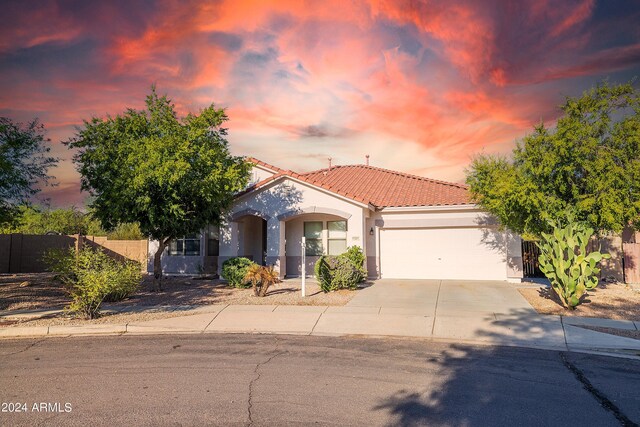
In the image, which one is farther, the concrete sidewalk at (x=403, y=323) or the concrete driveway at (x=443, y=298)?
the concrete driveway at (x=443, y=298)

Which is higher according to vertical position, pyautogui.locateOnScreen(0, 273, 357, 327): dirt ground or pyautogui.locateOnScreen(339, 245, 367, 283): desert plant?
pyautogui.locateOnScreen(339, 245, 367, 283): desert plant

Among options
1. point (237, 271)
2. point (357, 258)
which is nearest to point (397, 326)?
point (357, 258)

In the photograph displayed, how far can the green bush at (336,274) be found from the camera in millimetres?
14883

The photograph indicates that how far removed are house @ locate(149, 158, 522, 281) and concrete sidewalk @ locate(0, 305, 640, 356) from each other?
22.3ft

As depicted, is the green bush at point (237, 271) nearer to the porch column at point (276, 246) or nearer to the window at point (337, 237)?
the porch column at point (276, 246)

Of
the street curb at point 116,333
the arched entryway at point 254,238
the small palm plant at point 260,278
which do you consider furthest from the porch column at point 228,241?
the street curb at point 116,333

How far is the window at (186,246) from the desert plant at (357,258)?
28.3 feet

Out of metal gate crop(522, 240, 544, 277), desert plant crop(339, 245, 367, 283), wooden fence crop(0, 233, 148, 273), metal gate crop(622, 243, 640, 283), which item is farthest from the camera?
wooden fence crop(0, 233, 148, 273)

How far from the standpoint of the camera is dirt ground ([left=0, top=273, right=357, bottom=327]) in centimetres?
1121

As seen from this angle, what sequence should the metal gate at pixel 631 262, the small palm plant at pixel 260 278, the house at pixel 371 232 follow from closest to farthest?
1. the small palm plant at pixel 260 278
2. the metal gate at pixel 631 262
3. the house at pixel 371 232

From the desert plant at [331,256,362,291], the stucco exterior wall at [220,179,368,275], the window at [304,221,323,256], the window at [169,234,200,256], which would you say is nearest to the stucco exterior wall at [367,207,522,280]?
the stucco exterior wall at [220,179,368,275]

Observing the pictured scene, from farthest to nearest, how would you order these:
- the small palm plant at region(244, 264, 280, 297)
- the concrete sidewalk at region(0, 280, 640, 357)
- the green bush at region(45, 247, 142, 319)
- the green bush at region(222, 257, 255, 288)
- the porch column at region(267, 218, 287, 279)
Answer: the porch column at region(267, 218, 287, 279) < the green bush at region(222, 257, 255, 288) < the small palm plant at region(244, 264, 280, 297) < the green bush at region(45, 247, 142, 319) < the concrete sidewalk at region(0, 280, 640, 357)

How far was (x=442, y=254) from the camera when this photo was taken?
18.6 meters

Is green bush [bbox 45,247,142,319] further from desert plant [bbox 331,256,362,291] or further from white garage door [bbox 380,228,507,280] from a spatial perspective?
white garage door [bbox 380,228,507,280]
